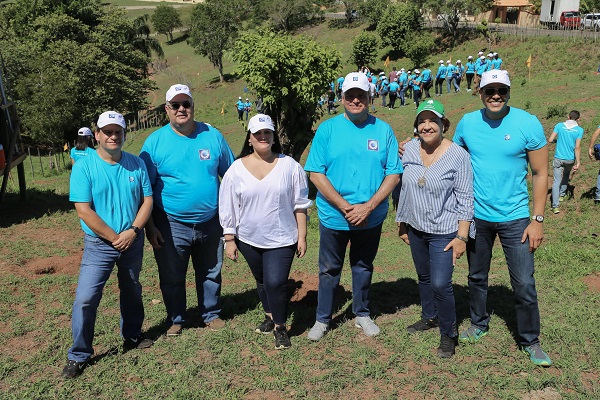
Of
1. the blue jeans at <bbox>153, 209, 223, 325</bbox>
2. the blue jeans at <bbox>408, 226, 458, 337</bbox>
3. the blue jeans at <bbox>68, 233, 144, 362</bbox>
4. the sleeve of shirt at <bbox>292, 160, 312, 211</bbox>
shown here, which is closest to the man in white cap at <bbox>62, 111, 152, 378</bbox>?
the blue jeans at <bbox>68, 233, 144, 362</bbox>

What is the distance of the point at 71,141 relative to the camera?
30.3 m

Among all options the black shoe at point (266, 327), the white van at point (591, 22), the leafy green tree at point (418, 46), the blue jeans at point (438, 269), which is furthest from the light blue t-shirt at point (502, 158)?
the white van at point (591, 22)

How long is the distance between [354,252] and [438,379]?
1.24 metres

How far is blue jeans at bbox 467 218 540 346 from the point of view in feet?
13.5

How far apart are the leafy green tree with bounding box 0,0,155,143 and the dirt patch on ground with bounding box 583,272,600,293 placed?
73.1 ft

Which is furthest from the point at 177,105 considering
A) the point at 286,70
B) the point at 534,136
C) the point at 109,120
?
the point at 286,70

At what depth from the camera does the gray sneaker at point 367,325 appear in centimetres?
474

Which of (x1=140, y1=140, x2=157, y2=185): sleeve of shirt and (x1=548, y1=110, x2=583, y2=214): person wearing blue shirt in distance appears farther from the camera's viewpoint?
(x1=548, y1=110, x2=583, y2=214): person wearing blue shirt in distance

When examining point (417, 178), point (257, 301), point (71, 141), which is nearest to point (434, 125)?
point (417, 178)

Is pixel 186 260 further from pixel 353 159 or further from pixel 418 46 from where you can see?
pixel 418 46

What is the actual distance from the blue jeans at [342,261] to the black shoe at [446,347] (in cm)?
74

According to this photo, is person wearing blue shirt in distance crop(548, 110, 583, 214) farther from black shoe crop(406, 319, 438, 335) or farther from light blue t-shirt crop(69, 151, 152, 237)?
light blue t-shirt crop(69, 151, 152, 237)

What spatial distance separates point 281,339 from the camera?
4.58m

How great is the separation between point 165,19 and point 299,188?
7132 cm
